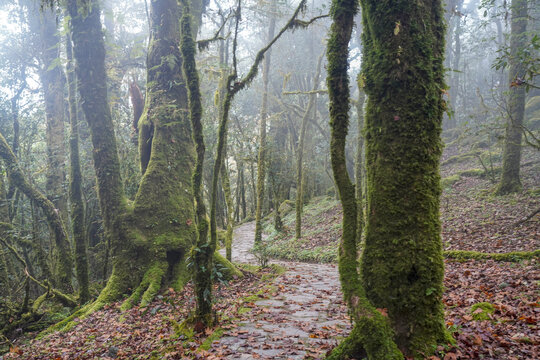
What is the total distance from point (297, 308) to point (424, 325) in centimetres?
282

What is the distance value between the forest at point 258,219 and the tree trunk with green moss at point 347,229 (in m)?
0.02

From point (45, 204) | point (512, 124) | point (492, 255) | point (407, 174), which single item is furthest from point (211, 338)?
point (512, 124)

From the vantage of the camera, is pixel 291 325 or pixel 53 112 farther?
pixel 53 112

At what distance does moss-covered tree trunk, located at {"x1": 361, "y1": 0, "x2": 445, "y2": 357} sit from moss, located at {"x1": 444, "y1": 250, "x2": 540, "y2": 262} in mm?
4684

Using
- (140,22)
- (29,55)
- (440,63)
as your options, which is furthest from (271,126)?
(440,63)

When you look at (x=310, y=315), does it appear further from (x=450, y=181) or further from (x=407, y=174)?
(x=450, y=181)

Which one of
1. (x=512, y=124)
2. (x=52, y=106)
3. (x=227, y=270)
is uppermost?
(x=52, y=106)

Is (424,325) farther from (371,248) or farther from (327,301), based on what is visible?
(327,301)

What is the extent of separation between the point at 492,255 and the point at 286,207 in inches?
634

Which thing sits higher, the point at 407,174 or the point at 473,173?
the point at 407,174

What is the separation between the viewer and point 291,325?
15.1 ft

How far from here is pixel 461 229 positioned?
9.27 metres

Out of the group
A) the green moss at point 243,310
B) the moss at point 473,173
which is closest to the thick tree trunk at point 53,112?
the green moss at point 243,310

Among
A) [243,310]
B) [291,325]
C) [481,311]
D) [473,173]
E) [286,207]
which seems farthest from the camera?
[286,207]
